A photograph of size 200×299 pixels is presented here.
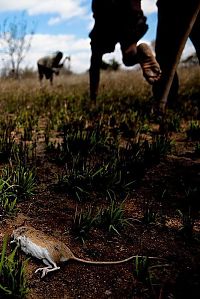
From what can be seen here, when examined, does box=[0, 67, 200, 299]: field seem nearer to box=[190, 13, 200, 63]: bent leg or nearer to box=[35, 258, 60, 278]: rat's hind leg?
box=[35, 258, 60, 278]: rat's hind leg

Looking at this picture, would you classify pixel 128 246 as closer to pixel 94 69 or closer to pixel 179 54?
pixel 179 54

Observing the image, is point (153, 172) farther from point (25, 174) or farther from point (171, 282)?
point (171, 282)

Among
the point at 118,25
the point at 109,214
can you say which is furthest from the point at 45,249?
the point at 118,25

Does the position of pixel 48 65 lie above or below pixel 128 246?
above

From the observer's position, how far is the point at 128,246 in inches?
86.7

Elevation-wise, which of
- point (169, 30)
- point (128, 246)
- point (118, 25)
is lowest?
point (128, 246)

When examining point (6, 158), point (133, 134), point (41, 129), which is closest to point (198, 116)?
point (133, 134)

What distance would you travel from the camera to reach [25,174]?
2.71m

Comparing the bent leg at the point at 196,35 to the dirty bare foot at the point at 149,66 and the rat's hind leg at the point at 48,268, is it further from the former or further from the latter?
the rat's hind leg at the point at 48,268

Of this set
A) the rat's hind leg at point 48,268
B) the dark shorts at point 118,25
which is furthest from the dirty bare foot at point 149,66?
the rat's hind leg at point 48,268

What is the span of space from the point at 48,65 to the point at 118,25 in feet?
45.6

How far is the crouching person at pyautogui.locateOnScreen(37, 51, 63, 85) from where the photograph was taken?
1733cm

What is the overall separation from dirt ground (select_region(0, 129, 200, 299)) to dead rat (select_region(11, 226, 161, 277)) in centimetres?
4

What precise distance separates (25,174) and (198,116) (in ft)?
12.0
